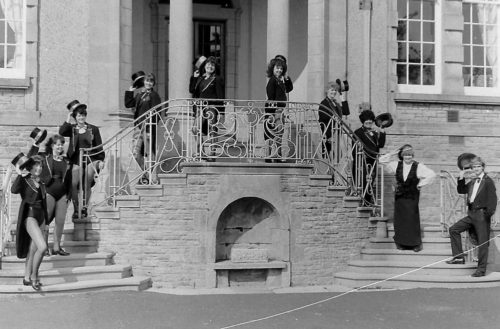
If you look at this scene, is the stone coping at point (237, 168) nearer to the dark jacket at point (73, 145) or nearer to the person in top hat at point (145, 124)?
the person in top hat at point (145, 124)

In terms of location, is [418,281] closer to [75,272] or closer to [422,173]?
[422,173]

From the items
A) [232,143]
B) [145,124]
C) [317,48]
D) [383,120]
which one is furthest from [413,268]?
[317,48]

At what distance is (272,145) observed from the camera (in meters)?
13.6

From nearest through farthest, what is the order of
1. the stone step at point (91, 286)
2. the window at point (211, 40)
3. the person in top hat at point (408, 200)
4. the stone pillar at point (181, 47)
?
the stone step at point (91, 286), the person in top hat at point (408, 200), the stone pillar at point (181, 47), the window at point (211, 40)

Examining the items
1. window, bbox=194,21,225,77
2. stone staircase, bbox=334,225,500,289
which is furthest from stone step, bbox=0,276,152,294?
window, bbox=194,21,225,77

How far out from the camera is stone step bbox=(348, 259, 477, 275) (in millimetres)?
13008

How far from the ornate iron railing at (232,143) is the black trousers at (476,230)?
1.76 meters

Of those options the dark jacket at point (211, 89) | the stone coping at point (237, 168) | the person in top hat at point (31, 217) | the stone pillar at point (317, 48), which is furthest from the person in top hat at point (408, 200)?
the person in top hat at point (31, 217)

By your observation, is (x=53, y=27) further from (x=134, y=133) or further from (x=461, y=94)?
(x=461, y=94)

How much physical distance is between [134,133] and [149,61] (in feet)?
14.8

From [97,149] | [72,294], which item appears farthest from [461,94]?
[72,294]

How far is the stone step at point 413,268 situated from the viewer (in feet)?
42.7

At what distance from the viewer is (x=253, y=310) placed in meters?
10.6

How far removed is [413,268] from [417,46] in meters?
6.91
